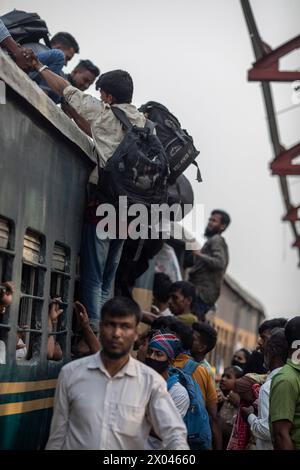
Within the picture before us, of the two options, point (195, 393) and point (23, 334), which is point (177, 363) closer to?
point (195, 393)

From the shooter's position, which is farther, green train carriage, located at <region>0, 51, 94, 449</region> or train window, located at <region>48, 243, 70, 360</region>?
train window, located at <region>48, 243, 70, 360</region>

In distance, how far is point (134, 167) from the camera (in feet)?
30.0

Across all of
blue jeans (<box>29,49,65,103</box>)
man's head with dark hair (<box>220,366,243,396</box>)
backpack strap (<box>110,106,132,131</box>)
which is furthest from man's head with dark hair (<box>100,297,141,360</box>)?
man's head with dark hair (<box>220,366,243,396</box>)

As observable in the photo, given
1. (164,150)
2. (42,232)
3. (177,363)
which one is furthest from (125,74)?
(177,363)

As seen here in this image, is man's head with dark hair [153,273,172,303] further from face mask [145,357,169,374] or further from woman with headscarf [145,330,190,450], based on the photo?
face mask [145,357,169,374]

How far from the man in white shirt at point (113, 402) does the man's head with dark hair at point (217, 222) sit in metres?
7.23

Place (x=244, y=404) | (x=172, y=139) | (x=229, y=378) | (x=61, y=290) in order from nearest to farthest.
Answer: (x=244, y=404), (x=61, y=290), (x=172, y=139), (x=229, y=378)

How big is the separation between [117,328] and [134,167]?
119 inches

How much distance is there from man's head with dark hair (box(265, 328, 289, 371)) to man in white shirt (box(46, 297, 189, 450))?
2.00m

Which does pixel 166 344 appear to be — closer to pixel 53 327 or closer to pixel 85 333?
pixel 85 333

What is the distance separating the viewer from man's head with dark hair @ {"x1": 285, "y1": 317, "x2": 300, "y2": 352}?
746 cm

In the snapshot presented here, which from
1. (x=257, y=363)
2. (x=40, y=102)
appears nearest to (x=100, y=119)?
(x=40, y=102)

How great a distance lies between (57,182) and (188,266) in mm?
6401

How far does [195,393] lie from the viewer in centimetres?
850
